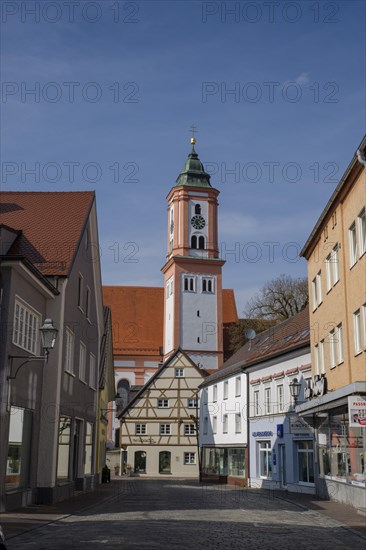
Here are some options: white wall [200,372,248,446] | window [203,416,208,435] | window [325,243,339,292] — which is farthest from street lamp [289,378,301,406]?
window [203,416,208,435]

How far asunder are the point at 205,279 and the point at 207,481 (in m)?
29.7

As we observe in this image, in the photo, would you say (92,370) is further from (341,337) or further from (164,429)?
(164,429)

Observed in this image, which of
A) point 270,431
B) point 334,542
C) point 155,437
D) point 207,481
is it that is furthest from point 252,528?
point 155,437

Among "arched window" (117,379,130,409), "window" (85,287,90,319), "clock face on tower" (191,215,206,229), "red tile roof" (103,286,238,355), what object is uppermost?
"clock face on tower" (191,215,206,229)

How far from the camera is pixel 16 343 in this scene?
18562 mm

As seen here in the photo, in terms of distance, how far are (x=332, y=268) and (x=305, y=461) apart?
9.89 metres

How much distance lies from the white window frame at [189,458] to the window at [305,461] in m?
24.6

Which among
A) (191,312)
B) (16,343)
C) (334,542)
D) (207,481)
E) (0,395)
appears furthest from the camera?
(191,312)

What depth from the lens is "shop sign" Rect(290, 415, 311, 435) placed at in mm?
28594

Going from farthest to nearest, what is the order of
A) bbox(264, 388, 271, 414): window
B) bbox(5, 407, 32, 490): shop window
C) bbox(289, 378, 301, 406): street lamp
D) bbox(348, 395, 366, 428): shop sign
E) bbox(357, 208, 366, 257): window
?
bbox(264, 388, 271, 414): window → bbox(289, 378, 301, 406): street lamp → bbox(357, 208, 366, 257): window → bbox(5, 407, 32, 490): shop window → bbox(348, 395, 366, 428): shop sign

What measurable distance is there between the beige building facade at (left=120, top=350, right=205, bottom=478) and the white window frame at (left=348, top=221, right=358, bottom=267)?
34.5 meters

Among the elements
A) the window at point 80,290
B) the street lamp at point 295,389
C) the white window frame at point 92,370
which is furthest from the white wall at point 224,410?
the window at point 80,290

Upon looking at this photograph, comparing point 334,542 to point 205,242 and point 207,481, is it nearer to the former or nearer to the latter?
point 207,481

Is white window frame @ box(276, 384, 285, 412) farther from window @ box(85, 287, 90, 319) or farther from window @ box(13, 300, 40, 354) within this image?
window @ box(13, 300, 40, 354)
